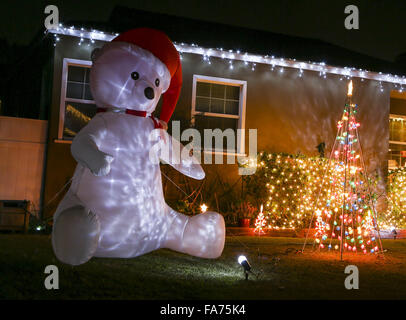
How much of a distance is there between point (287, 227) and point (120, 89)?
6401mm

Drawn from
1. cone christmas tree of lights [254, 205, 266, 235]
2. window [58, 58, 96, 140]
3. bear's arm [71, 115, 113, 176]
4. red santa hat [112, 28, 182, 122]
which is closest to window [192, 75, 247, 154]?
cone christmas tree of lights [254, 205, 266, 235]

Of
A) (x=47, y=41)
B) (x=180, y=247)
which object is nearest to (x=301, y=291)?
(x=180, y=247)

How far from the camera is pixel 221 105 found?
10594mm

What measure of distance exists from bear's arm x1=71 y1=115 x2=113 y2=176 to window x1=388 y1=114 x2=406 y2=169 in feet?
37.9

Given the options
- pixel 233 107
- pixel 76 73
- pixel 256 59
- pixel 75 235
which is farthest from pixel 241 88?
pixel 75 235

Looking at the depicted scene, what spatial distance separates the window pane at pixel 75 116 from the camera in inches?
372

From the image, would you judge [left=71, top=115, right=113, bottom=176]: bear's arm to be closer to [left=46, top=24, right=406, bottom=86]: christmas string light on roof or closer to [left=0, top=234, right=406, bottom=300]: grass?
[left=0, top=234, right=406, bottom=300]: grass

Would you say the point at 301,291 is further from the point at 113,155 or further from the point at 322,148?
the point at 322,148

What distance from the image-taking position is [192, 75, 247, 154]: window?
409 inches

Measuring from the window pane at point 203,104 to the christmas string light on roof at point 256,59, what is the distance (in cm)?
89

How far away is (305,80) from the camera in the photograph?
36.3 ft

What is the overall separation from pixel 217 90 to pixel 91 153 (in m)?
6.90

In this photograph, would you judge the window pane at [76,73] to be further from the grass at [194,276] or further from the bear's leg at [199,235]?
the bear's leg at [199,235]

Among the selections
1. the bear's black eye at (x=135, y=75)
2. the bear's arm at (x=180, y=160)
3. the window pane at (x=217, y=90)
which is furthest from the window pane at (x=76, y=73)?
the bear's black eye at (x=135, y=75)
